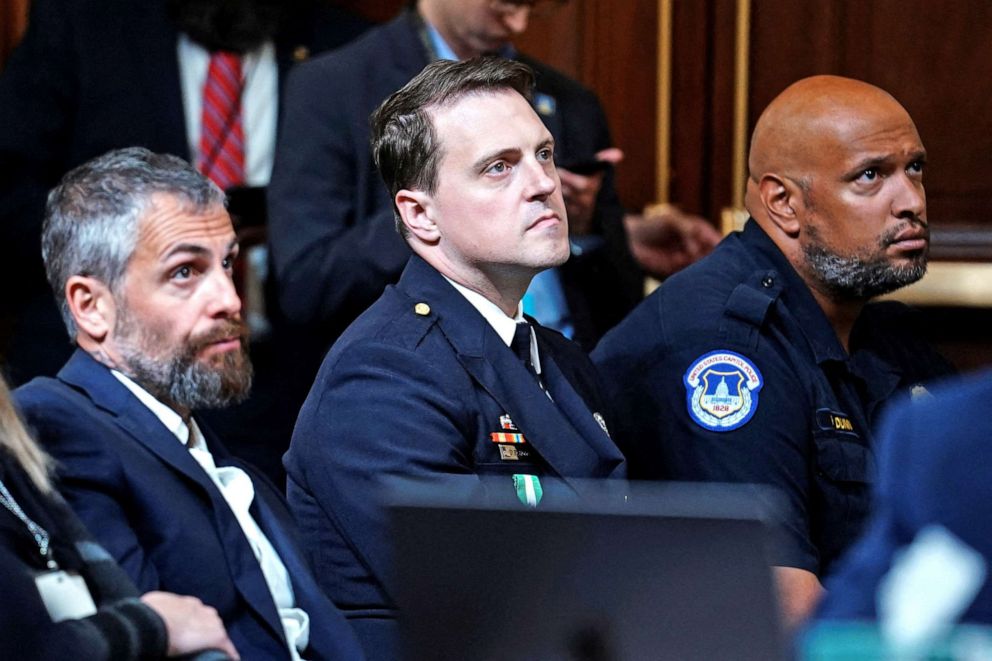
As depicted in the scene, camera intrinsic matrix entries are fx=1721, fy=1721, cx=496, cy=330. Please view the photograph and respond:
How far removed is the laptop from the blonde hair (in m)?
0.82

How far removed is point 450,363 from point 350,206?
0.75 metres

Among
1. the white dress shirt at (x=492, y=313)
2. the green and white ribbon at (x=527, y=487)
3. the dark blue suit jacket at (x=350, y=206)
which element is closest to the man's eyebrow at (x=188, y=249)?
the white dress shirt at (x=492, y=313)

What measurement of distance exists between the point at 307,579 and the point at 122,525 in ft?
1.04

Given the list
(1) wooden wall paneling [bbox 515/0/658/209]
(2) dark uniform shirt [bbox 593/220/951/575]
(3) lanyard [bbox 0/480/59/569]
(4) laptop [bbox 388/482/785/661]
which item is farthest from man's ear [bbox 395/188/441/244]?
(1) wooden wall paneling [bbox 515/0/658/209]

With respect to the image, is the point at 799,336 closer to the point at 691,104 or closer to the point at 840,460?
the point at 840,460

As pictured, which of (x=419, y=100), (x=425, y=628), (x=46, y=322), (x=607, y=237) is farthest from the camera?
(x=46, y=322)

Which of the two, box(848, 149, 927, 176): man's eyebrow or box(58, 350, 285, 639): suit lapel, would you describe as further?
box(848, 149, 927, 176): man's eyebrow

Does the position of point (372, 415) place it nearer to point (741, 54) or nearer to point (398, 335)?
point (398, 335)

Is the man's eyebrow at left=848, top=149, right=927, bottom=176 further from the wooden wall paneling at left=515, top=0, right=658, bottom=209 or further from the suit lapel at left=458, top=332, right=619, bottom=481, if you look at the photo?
the wooden wall paneling at left=515, top=0, right=658, bottom=209

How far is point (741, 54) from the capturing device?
3.77 metres

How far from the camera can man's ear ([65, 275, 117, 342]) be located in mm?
2385

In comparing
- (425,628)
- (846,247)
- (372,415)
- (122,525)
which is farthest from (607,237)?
(425,628)

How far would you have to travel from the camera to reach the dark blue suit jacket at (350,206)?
292 centimetres

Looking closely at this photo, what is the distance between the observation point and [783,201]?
279 cm
